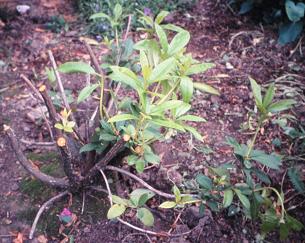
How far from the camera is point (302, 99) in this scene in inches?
79.0

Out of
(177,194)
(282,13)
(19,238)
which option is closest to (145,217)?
(177,194)

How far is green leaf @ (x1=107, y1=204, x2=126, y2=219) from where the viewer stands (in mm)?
1311

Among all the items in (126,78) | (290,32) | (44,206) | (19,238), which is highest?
(126,78)

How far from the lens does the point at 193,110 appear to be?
197 centimetres

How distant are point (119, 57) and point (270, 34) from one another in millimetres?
1290

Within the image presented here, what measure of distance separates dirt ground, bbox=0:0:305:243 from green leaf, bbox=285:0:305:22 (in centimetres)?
17

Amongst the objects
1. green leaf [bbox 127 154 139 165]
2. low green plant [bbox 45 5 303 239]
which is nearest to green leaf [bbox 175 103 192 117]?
low green plant [bbox 45 5 303 239]

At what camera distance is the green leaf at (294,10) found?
91.8 inches

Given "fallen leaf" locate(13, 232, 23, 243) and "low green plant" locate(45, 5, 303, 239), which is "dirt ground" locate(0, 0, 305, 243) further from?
"low green plant" locate(45, 5, 303, 239)

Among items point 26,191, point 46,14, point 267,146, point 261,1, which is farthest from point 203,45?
point 26,191

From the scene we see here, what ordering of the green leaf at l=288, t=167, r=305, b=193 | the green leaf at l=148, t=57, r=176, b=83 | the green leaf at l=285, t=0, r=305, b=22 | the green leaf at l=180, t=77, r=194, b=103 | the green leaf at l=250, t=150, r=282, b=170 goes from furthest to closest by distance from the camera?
the green leaf at l=285, t=0, r=305, b=22, the green leaf at l=288, t=167, r=305, b=193, the green leaf at l=250, t=150, r=282, b=170, the green leaf at l=180, t=77, r=194, b=103, the green leaf at l=148, t=57, r=176, b=83

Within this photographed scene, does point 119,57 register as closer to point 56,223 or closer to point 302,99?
point 56,223

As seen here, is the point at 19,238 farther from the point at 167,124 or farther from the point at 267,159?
the point at 267,159

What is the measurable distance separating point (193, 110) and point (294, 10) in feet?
3.20
